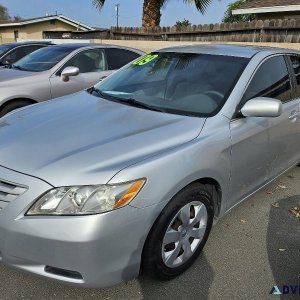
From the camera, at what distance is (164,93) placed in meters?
3.38

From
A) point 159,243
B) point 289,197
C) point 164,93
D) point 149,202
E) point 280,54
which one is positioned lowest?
point 289,197

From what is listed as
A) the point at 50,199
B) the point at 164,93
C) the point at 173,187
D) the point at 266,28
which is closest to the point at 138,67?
the point at 164,93

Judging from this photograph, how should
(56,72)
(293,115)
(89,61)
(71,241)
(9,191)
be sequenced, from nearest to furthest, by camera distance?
(71,241) < (9,191) < (293,115) < (56,72) < (89,61)

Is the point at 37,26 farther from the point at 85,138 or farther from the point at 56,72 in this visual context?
the point at 85,138

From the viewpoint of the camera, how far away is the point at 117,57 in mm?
7270

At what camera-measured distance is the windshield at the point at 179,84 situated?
313 cm

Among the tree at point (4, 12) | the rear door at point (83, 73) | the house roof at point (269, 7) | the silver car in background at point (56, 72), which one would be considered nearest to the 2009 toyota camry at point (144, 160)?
the silver car in background at point (56, 72)

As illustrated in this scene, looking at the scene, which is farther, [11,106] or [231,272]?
[11,106]

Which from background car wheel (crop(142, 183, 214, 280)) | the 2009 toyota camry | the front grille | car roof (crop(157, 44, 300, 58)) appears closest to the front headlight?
the 2009 toyota camry

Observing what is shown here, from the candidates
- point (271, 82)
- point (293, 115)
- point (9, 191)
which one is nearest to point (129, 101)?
point (271, 82)

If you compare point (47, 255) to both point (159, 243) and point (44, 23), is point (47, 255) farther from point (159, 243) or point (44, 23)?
point (44, 23)

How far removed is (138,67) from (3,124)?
5.02ft

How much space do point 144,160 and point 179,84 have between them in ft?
4.17

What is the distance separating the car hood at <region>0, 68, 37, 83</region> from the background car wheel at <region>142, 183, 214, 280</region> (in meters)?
4.36
